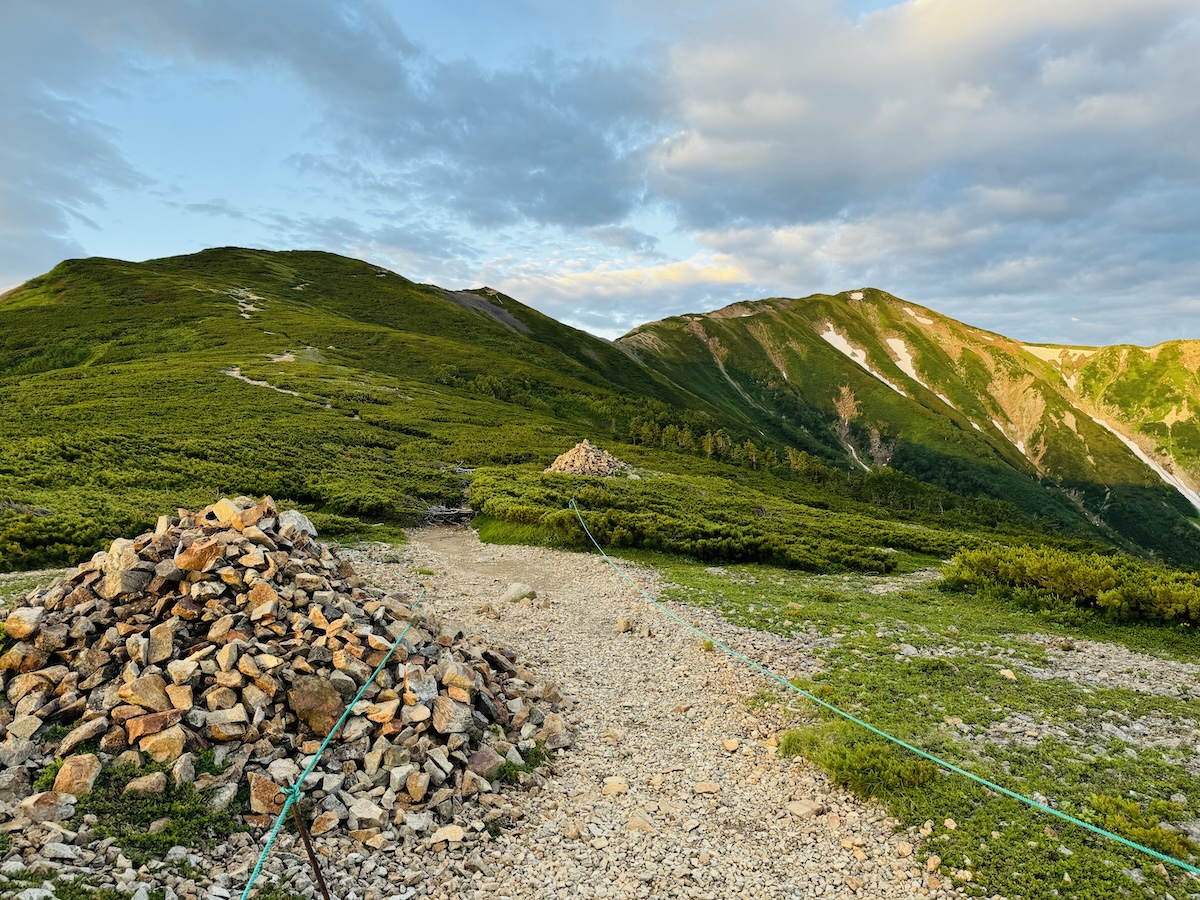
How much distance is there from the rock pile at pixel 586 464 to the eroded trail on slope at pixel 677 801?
2739 cm

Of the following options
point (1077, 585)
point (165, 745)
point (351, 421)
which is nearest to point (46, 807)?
point (165, 745)

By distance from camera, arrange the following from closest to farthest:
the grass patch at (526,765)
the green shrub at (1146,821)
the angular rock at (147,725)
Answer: the green shrub at (1146,821) < the angular rock at (147,725) < the grass patch at (526,765)

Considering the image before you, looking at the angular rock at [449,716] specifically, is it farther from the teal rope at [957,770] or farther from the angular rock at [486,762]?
the teal rope at [957,770]

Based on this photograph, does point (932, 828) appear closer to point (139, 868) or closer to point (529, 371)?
point (139, 868)

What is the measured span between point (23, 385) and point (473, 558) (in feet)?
204

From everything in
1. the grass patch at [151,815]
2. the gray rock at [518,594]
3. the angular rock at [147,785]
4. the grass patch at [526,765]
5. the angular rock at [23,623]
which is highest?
the angular rock at [23,623]

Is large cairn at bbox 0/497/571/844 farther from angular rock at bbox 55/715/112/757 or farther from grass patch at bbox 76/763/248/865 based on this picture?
grass patch at bbox 76/763/248/865

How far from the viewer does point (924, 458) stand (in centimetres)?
17838

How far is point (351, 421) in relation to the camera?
179 ft

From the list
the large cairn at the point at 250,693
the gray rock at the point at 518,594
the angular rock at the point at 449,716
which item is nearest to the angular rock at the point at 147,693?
the large cairn at the point at 250,693

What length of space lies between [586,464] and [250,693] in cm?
3516

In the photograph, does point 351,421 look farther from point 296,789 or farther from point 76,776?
point 296,789

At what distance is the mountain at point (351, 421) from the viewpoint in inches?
1219

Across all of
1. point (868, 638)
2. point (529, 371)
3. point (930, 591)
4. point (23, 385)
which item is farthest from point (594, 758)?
point (529, 371)
